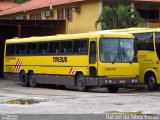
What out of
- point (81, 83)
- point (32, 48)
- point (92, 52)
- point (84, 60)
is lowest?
point (81, 83)

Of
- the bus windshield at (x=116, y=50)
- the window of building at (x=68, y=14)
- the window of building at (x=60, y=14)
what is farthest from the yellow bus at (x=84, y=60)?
the window of building at (x=60, y=14)

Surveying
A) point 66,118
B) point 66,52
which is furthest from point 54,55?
point 66,118

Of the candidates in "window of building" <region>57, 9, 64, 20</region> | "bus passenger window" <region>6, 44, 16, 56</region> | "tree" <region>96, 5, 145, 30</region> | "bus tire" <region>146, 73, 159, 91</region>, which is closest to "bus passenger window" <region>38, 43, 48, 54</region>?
"bus passenger window" <region>6, 44, 16, 56</region>

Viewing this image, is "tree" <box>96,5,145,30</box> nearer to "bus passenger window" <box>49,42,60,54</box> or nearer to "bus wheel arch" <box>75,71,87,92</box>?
"bus passenger window" <box>49,42,60,54</box>

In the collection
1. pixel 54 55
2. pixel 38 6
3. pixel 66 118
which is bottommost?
pixel 66 118

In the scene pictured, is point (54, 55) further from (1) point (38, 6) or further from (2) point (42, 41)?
(1) point (38, 6)

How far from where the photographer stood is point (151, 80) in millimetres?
25047

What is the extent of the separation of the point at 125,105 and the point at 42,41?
1231 cm

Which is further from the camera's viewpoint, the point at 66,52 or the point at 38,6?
the point at 38,6

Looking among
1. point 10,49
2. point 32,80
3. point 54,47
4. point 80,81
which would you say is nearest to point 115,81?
point 80,81

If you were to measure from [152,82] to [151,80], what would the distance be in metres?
0.13

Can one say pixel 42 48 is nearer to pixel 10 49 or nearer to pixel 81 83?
pixel 10 49

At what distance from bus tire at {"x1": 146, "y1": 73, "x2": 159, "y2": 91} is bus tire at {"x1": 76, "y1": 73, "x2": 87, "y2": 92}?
323 cm

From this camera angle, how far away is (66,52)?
2595 centimetres
